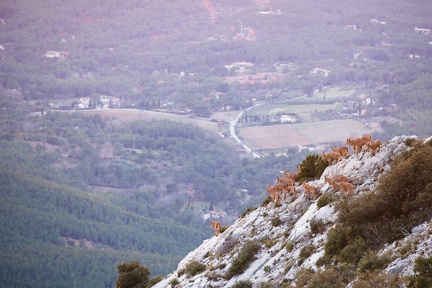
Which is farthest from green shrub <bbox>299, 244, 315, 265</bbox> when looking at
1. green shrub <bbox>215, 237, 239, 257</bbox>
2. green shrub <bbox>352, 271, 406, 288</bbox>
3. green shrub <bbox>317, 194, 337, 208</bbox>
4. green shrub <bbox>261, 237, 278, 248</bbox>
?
green shrub <bbox>215, 237, 239, 257</bbox>

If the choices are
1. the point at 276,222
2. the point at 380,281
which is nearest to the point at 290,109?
the point at 276,222

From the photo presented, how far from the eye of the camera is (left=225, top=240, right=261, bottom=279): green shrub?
3017cm

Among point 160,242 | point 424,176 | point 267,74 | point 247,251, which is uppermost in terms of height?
point 424,176

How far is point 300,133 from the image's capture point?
5433 inches

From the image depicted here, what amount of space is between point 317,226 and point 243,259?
→ 3.42 meters

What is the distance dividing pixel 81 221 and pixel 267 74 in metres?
103

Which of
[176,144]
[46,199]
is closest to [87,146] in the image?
[176,144]

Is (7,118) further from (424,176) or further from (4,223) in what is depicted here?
(424,176)

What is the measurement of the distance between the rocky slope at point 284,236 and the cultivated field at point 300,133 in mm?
98147

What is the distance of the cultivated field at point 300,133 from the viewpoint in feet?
440

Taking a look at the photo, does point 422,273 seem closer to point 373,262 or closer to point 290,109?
point 373,262

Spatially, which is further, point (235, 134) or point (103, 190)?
point (235, 134)

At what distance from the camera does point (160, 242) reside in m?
92.8

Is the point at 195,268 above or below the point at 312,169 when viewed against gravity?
below
